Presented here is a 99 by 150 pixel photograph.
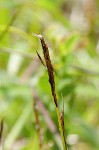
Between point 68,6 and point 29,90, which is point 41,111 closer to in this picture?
point 29,90

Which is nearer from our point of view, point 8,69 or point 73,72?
point 73,72

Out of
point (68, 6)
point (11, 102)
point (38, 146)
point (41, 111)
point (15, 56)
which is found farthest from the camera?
point (68, 6)

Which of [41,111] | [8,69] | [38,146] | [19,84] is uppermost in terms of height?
[8,69]

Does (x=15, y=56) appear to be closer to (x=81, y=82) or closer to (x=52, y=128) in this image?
(x=81, y=82)

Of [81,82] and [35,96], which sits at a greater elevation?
[81,82]

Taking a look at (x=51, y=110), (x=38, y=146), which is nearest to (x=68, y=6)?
(x=51, y=110)

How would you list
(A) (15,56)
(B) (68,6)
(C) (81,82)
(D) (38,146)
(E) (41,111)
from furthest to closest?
1. (B) (68,6)
2. (A) (15,56)
3. (C) (81,82)
4. (E) (41,111)
5. (D) (38,146)

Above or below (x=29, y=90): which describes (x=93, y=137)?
below

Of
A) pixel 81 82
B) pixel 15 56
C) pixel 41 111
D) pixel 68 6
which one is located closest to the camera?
pixel 41 111

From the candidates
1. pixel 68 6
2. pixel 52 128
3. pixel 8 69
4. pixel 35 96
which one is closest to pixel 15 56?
pixel 8 69
